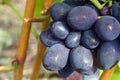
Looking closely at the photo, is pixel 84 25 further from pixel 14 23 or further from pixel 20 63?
pixel 14 23

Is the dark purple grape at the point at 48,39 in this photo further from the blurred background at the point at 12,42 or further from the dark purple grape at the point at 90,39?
the blurred background at the point at 12,42

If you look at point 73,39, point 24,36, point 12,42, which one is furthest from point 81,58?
point 12,42

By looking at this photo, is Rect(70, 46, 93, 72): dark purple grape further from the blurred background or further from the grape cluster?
the blurred background

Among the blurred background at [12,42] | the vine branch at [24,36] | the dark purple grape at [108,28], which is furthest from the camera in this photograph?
the blurred background at [12,42]

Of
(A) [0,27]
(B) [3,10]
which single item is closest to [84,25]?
(A) [0,27]

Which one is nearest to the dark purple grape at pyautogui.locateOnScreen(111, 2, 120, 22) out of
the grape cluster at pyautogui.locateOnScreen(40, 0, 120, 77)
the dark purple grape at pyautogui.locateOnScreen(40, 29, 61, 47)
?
the grape cluster at pyautogui.locateOnScreen(40, 0, 120, 77)

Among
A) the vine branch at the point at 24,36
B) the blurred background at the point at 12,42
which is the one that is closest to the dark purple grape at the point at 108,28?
the vine branch at the point at 24,36
